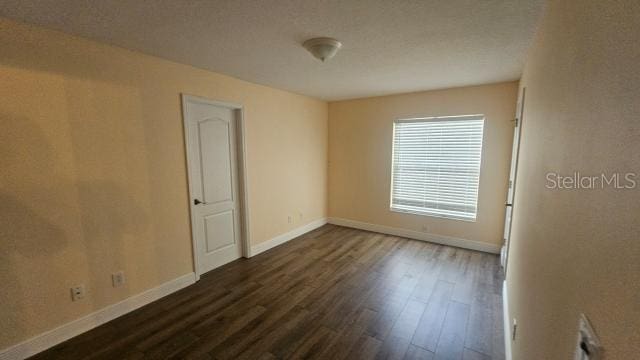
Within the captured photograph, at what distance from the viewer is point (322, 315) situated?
244cm

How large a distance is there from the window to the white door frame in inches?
100

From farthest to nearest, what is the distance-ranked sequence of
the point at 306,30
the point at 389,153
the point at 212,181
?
the point at 389,153
the point at 212,181
the point at 306,30

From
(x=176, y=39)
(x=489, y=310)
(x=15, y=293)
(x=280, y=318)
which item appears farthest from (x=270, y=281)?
(x=176, y=39)

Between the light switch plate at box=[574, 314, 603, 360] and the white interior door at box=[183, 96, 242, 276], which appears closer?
the light switch plate at box=[574, 314, 603, 360]

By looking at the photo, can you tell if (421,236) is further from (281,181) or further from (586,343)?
(586,343)

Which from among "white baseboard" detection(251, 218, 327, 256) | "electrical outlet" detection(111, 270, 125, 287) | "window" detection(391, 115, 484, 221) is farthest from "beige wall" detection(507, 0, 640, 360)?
"white baseboard" detection(251, 218, 327, 256)

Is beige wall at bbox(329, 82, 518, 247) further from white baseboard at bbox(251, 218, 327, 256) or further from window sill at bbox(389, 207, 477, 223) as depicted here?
white baseboard at bbox(251, 218, 327, 256)

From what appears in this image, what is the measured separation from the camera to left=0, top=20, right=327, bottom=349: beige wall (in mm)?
1857

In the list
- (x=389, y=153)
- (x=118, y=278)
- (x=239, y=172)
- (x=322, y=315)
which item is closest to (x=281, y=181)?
(x=239, y=172)

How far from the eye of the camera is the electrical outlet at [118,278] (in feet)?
7.80

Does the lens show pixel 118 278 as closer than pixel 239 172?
Yes

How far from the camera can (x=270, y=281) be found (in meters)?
3.07

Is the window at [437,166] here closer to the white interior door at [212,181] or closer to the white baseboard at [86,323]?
the white interior door at [212,181]

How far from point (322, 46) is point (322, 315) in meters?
2.41
